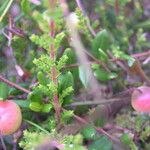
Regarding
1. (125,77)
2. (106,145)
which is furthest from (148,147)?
(125,77)

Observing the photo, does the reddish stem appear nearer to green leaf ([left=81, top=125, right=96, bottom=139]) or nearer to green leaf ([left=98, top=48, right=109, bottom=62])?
green leaf ([left=81, top=125, right=96, bottom=139])

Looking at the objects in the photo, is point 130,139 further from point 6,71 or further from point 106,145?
point 6,71

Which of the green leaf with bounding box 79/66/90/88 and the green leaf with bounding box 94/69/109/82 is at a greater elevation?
the green leaf with bounding box 79/66/90/88

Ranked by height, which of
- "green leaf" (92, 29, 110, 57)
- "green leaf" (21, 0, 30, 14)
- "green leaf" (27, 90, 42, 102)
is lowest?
"green leaf" (27, 90, 42, 102)

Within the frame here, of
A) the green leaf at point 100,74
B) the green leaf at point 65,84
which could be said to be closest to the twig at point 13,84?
the green leaf at point 65,84

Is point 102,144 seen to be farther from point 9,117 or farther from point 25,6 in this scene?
point 25,6

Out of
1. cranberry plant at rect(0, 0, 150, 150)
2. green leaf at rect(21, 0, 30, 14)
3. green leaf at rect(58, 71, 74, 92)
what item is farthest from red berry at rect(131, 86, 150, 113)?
green leaf at rect(21, 0, 30, 14)
